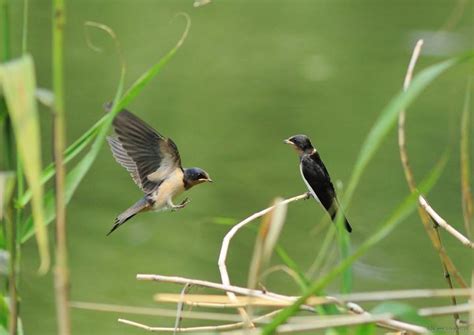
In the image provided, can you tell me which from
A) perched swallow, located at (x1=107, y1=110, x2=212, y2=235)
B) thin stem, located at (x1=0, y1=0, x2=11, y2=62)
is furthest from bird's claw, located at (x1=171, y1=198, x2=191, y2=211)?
thin stem, located at (x1=0, y1=0, x2=11, y2=62)

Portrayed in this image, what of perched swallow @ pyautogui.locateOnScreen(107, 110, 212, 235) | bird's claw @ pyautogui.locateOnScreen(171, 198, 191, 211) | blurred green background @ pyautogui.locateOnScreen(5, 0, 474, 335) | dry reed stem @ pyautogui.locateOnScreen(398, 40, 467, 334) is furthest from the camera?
blurred green background @ pyautogui.locateOnScreen(5, 0, 474, 335)

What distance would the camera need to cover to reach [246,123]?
7.71m

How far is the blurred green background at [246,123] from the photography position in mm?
5602

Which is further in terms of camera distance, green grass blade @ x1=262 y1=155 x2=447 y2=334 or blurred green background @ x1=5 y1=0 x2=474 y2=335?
blurred green background @ x1=5 y1=0 x2=474 y2=335

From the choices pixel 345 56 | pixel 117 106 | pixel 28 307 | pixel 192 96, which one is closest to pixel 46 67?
pixel 192 96

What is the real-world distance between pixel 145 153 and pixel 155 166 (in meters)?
0.03

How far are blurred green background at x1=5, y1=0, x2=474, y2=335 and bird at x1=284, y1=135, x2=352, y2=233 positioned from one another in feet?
7.00

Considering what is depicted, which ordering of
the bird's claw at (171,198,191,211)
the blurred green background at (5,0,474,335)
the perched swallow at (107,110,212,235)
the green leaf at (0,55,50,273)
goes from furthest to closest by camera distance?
the blurred green background at (5,0,474,335)
the perched swallow at (107,110,212,235)
the bird's claw at (171,198,191,211)
the green leaf at (0,55,50,273)

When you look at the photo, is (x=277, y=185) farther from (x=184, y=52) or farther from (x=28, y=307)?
(x=184, y=52)

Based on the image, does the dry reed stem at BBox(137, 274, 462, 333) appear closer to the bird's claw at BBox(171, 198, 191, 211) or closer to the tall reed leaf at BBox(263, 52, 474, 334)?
the tall reed leaf at BBox(263, 52, 474, 334)

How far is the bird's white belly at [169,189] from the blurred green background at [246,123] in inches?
95.2

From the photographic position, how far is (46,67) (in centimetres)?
774

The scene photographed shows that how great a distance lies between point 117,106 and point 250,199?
520cm

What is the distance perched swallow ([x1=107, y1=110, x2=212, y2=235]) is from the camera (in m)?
1.91
